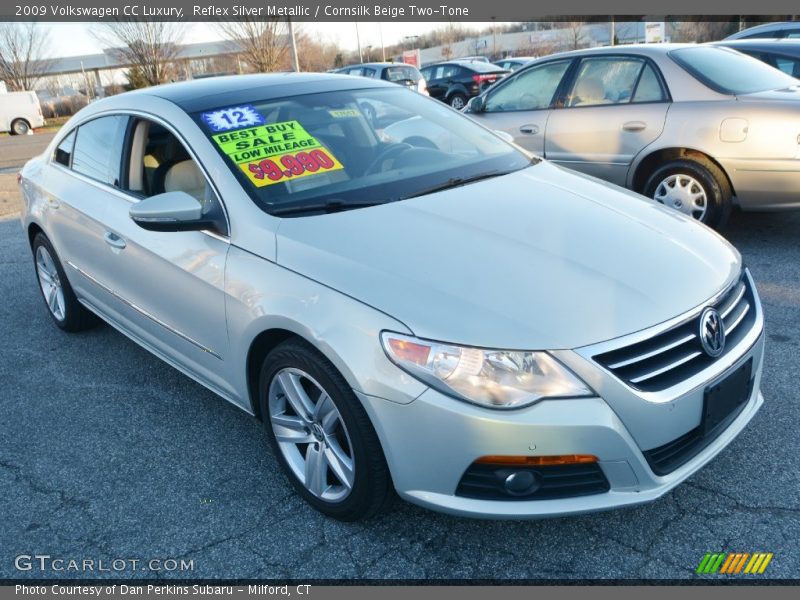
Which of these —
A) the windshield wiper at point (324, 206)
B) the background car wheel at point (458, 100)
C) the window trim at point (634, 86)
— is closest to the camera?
the windshield wiper at point (324, 206)

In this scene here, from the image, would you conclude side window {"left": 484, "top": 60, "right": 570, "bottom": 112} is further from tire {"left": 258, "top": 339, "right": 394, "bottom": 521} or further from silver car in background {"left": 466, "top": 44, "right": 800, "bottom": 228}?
tire {"left": 258, "top": 339, "right": 394, "bottom": 521}

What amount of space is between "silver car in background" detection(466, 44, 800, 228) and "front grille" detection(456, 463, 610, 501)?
3.83m

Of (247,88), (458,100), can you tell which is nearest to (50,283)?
(247,88)

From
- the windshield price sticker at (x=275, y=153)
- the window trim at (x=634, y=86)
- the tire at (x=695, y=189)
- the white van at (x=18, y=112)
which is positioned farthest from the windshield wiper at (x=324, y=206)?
the white van at (x=18, y=112)

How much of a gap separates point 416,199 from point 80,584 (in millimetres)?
1932

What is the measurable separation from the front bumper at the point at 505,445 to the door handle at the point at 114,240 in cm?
184

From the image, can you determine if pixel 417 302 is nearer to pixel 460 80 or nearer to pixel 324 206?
pixel 324 206

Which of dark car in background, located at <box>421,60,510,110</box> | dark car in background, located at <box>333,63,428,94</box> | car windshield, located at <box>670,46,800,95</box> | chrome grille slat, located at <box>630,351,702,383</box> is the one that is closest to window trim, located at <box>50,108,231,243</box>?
chrome grille slat, located at <box>630,351,702,383</box>

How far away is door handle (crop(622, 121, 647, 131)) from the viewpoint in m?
5.67

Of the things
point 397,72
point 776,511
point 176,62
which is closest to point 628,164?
point 776,511

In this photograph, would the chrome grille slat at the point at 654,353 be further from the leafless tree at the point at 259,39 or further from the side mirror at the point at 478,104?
the leafless tree at the point at 259,39

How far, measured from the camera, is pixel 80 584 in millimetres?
2461

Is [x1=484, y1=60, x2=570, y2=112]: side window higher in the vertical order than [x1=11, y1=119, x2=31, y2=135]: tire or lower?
higher

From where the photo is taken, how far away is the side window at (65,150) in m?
4.32
